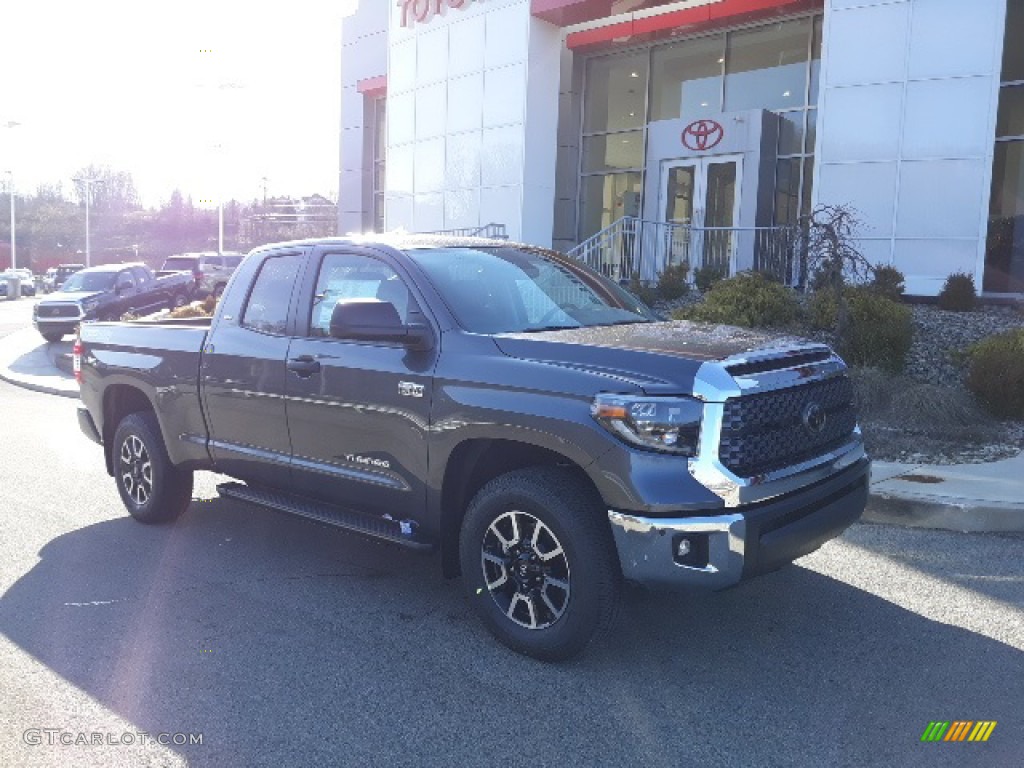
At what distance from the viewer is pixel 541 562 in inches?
157

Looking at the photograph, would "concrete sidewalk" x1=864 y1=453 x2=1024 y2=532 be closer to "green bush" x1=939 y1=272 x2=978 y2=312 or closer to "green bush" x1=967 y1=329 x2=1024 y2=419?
"green bush" x1=967 y1=329 x2=1024 y2=419

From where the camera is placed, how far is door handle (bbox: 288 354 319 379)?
16.0ft

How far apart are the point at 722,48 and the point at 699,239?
205 inches

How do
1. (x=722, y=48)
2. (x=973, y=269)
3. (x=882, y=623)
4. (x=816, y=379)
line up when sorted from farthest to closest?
(x=722, y=48)
(x=973, y=269)
(x=882, y=623)
(x=816, y=379)

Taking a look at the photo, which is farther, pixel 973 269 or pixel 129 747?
pixel 973 269

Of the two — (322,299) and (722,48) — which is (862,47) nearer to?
(722,48)

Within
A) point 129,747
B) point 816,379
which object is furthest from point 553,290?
point 129,747

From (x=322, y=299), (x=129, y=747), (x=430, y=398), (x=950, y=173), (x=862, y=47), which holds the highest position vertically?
(x=862, y=47)

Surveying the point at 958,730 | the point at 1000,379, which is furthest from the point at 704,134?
the point at 958,730

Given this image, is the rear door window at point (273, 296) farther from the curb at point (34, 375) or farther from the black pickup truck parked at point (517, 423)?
the curb at point (34, 375)

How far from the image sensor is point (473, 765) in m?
3.17

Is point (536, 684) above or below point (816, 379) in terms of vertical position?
below

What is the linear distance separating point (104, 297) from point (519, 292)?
1972 cm

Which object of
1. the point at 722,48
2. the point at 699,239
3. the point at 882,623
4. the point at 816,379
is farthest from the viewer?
the point at 722,48
